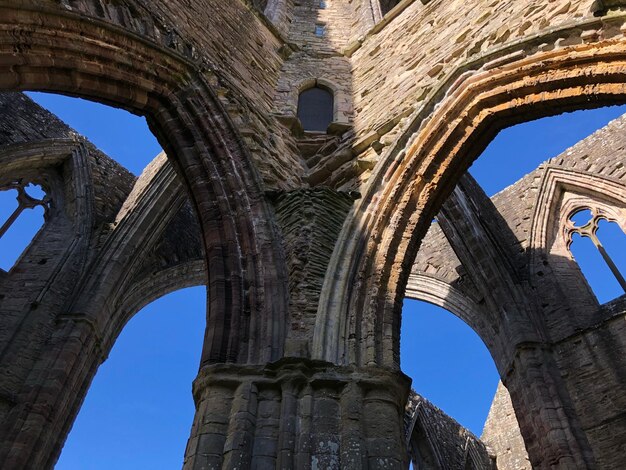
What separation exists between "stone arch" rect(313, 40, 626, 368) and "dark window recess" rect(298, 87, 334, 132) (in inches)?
75.7

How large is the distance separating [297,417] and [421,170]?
226 cm

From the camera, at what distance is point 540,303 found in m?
7.46

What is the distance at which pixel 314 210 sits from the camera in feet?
13.7

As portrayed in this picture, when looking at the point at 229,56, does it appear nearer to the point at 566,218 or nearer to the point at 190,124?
the point at 190,124

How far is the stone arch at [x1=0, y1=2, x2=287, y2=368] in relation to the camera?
365 centimetres

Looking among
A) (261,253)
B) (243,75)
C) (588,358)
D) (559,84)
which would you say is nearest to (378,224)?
(261,253)

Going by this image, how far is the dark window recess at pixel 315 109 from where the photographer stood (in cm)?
634

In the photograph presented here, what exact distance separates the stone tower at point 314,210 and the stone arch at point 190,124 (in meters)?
0.02

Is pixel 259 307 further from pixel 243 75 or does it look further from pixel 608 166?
pixel 608 166

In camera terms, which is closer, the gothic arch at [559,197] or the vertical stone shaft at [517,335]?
the vertical stone shaft at [517,335]

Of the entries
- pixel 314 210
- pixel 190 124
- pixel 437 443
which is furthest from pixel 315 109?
pixel 437 443

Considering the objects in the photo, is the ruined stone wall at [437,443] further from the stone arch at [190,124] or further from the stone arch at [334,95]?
the stone arch at [190,124]

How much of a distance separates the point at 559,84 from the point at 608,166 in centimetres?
534

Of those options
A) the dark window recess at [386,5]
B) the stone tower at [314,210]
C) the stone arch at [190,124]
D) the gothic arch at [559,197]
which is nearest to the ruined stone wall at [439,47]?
the stone tower at [314,210]
